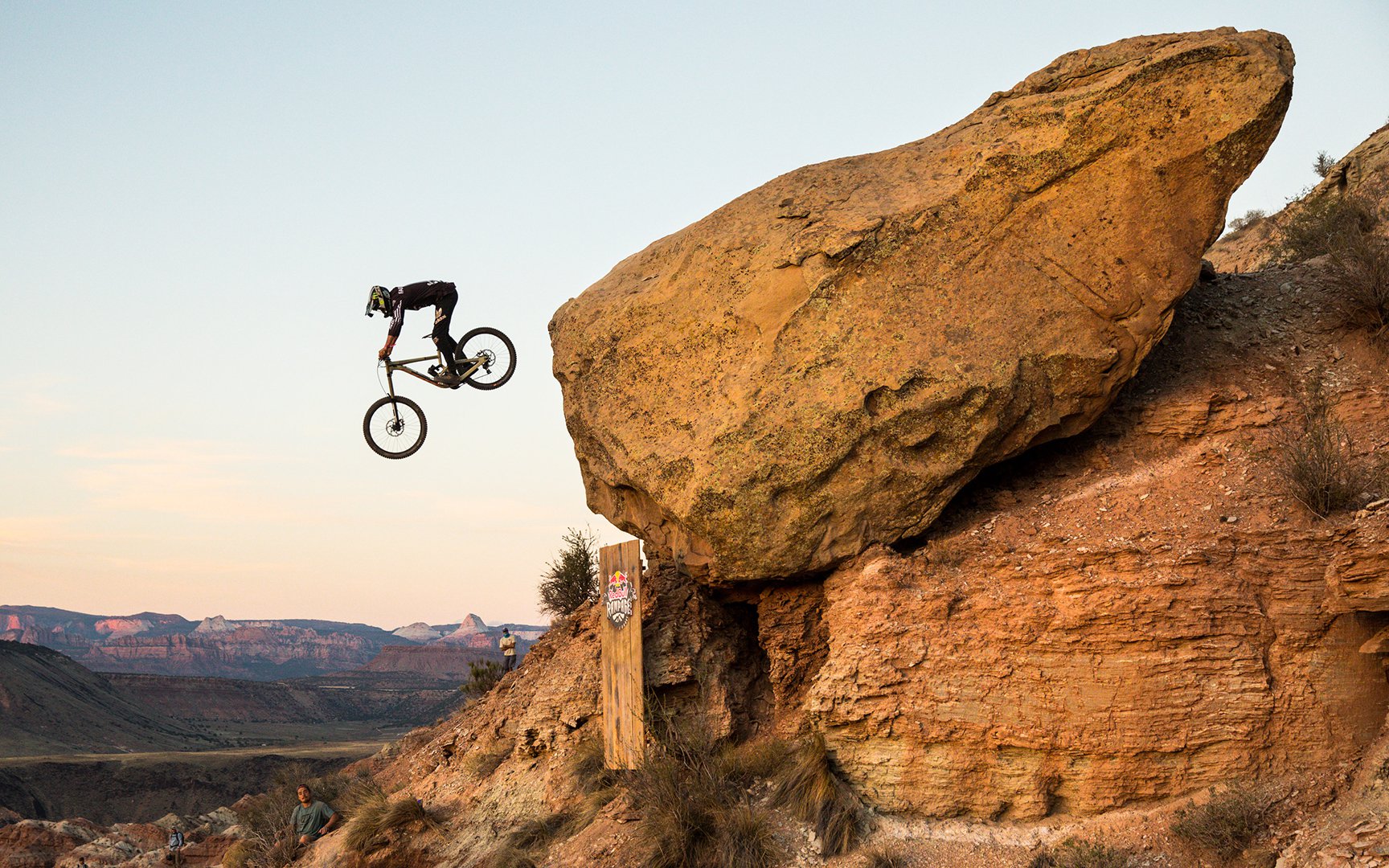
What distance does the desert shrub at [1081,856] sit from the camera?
24.4 feet

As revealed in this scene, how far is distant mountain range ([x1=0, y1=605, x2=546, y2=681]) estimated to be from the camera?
378ft

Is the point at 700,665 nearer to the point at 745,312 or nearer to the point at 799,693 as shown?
the point at 799,693

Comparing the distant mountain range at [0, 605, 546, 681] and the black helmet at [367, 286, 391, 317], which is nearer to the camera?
the black helmet at [367, 286, 391, 317]

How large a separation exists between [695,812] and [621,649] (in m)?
2.09

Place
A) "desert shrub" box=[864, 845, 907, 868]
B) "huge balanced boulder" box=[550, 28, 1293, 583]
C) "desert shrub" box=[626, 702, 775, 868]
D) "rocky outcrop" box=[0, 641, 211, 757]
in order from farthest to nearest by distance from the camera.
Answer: "rocky outcrop" box=[0, 641, 211, 757], "huge balanced boulder" box=[550, 28, 1293, 583], "desert shrub" box=[626, 702, 775, 868], "desert shrub" box=[864, 845, 907, 868]

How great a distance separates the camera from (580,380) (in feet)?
35.5

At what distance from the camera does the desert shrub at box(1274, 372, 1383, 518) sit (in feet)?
26.2

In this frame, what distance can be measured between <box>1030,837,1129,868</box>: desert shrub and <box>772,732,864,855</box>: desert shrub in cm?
147

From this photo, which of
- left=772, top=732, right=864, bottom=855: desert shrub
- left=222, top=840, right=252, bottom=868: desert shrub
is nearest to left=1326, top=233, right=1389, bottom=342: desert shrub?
left=772, top=732, right=864, bottom=855: desert shrub

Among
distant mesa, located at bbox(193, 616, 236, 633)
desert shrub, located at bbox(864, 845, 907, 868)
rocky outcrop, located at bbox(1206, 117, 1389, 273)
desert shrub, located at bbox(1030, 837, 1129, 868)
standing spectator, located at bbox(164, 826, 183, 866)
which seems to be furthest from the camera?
distant mesa, located at bbox(193, 616, 236, 633)

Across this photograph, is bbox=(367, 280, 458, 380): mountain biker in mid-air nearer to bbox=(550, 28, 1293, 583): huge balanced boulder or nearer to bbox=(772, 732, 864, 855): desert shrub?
bbox=(550, 28, 1293, 583): huge balanced boulder

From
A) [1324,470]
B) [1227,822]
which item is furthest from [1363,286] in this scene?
[1227,822]

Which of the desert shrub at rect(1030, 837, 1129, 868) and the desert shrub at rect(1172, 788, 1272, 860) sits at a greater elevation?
the desert shrub at rect(1172, 788, 1272, 860)

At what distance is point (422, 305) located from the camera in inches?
488
